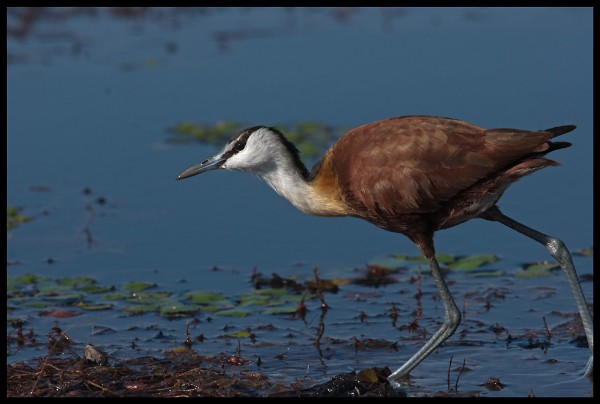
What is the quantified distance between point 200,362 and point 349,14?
894 cm

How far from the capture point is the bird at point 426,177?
7.57m

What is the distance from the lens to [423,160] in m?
7.67

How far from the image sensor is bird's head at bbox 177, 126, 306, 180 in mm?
8211

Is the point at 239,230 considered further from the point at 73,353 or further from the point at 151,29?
the point at 151,29

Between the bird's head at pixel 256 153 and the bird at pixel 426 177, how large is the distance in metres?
0.16

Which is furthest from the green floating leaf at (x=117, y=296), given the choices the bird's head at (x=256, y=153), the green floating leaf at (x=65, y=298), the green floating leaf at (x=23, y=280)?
the bird's head at (x=256, y=153)

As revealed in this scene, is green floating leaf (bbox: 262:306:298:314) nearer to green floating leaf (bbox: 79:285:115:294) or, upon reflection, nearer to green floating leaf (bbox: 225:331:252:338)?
green floating leaf (bbox: 225:331:252:338)

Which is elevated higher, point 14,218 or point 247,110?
point 247,110

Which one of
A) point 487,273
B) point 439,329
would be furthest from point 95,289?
point 487,273

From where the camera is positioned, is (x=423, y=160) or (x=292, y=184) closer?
(x=423, y=160)

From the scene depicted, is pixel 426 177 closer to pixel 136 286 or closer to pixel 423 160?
pixel 423 160

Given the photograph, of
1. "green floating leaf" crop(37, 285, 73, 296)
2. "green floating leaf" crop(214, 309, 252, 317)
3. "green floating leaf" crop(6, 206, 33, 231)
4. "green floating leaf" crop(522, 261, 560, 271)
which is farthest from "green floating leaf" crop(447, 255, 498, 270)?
"green floating leaf" crop(6, 206, 33, 231)

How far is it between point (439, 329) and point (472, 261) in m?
1.73

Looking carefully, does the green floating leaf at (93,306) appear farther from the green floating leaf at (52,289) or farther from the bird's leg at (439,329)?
the bird's leg at (439,329)
